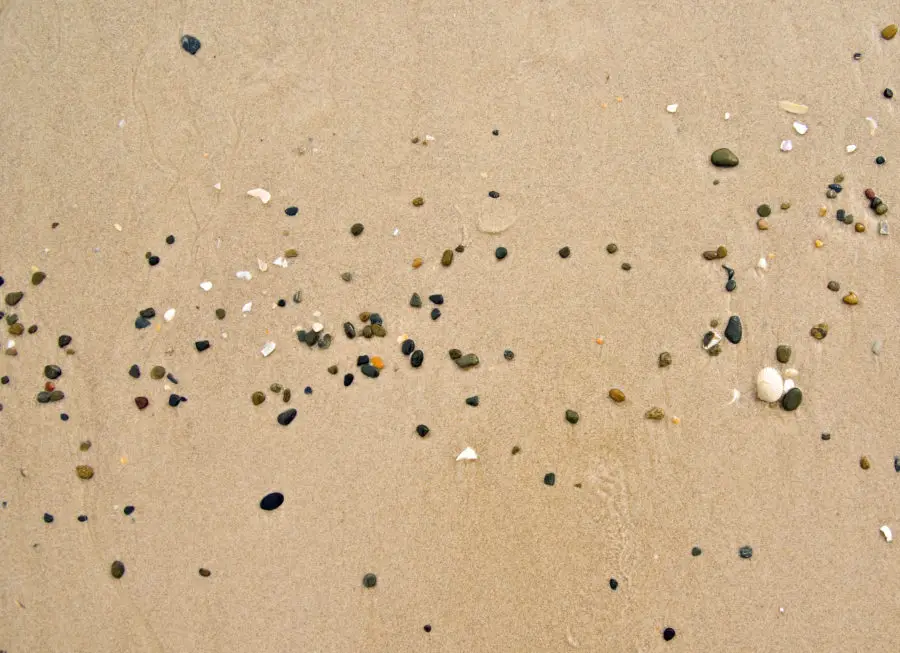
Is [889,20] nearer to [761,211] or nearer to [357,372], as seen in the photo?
[761,211]

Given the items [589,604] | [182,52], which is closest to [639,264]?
[589,604]

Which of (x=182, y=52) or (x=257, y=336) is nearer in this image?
(x=257, y=336)

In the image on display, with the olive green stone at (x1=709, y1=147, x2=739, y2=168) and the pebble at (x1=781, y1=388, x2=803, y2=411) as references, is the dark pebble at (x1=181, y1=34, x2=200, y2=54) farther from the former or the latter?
the pebble at (x1=781, y1=388, x2=803, y2=411)

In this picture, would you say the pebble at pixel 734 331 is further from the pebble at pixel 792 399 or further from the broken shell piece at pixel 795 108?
the broken shell piece at pixel 795 108

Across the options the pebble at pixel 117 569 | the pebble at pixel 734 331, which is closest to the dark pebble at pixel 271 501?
the pebble at pixel 117 569

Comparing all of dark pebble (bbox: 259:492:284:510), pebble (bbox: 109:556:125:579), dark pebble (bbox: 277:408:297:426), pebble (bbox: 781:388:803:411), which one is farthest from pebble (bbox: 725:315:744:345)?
pebble (bbox: 109:556:125:579)
